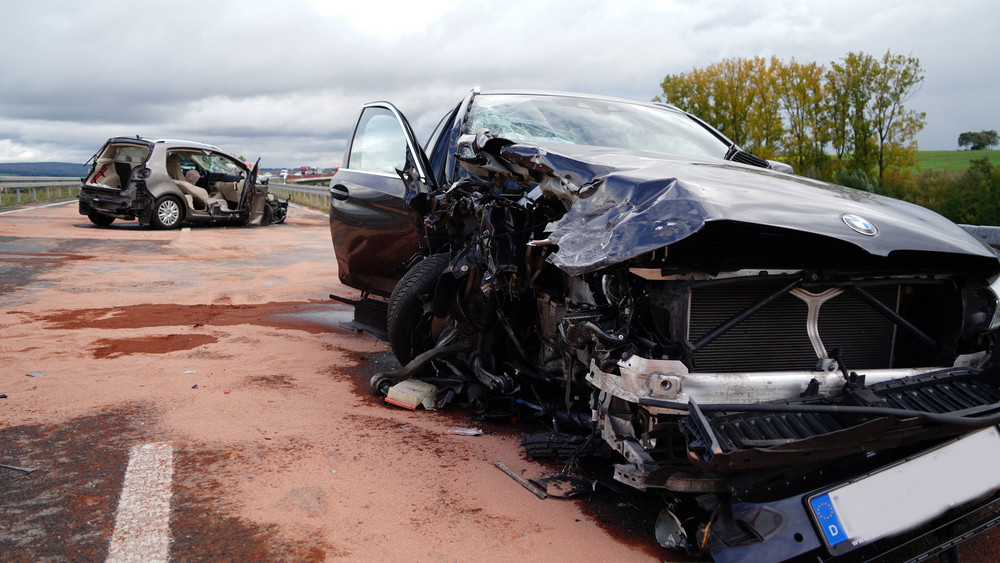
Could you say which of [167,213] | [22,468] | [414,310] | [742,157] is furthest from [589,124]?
[167,213]

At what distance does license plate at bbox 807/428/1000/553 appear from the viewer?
96.1 inches

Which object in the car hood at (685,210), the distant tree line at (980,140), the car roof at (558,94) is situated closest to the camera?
the car hood at (685,210)

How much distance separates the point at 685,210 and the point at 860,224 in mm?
704

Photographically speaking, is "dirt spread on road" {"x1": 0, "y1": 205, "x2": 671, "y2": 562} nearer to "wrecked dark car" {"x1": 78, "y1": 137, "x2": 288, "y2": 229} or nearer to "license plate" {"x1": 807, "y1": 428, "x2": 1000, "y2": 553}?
"license plate" {"x1": 807, "y1": 428, "x2": 1000, "y2": 553}

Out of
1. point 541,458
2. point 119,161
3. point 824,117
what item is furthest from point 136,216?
point 824,117

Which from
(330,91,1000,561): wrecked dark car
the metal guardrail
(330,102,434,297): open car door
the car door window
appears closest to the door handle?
(330,102,434,297): open car door

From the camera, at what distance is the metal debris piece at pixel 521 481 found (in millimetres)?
3256

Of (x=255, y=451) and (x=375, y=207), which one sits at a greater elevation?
(x=375, y=207)

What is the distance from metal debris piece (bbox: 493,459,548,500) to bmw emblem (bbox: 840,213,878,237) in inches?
67.4

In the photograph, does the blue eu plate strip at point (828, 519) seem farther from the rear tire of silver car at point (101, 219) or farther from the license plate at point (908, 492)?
the rear tire of silver car at point (101, 219)

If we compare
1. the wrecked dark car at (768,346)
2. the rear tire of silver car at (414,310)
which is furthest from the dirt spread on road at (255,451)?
the wrecked dark car at (768,346)

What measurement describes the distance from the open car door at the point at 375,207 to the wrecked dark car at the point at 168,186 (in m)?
10.3

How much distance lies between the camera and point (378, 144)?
621cm

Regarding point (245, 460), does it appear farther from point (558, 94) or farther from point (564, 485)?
point (558, 94)
